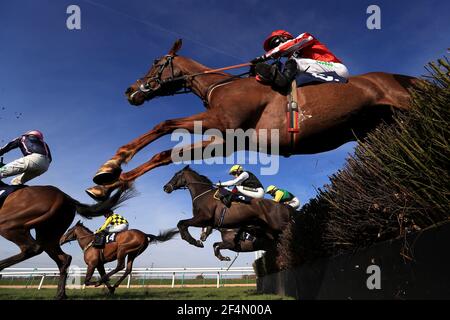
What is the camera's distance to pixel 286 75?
3.76m

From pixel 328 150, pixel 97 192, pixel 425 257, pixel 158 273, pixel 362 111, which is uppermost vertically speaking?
pixel 362 111

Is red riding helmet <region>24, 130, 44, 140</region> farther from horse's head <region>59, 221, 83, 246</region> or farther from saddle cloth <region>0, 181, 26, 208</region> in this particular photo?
horse's head <region>59, 221, 83, 246</region>

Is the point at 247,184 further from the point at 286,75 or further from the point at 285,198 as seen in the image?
the point at 286,75

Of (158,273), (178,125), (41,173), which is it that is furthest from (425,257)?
(158,273)

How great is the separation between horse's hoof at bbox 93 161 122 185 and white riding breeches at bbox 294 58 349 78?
2114 millimetres

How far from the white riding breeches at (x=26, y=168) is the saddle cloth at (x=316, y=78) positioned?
504 centimetres

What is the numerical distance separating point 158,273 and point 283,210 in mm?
10272

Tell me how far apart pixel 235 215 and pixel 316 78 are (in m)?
6.79

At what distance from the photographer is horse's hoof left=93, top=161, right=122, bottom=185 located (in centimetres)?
317

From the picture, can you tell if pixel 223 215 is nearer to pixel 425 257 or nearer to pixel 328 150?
pixel 328 150

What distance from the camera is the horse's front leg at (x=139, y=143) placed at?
10.5ft

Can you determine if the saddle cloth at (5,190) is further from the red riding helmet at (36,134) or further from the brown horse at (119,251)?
the brown horse at (119,251)

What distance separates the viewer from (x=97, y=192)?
335cm

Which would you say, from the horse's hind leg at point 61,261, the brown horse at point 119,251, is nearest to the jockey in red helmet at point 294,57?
the horse's hind leg at point 61,261
